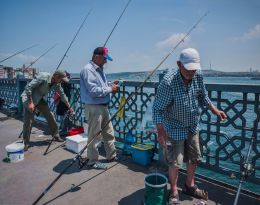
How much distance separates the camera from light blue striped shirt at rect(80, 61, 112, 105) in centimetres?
412

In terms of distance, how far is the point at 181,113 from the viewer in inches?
119

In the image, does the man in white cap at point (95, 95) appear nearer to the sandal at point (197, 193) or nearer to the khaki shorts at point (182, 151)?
the khaki shorts at point (182, 151)

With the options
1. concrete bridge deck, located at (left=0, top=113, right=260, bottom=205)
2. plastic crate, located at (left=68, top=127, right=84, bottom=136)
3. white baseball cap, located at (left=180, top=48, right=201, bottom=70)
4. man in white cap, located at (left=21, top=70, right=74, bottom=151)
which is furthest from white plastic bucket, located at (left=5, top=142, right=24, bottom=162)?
white baseball cap, located at (left=180, top=48, right=201, bottom=70)

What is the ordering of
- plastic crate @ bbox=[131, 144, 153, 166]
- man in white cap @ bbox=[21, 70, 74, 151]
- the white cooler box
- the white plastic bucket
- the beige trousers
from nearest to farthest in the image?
the beige trousers, plastic crate @ bbox=[131, 144, 153, 166], the white plastic bucket, the white cooler box, man in white cap @ bbox=[21, 70, 74, 151]

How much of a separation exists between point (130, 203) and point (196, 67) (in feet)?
6.64

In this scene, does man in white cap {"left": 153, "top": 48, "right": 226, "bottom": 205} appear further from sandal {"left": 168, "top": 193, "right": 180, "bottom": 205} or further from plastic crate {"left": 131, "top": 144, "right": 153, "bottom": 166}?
plastic crate {"left": 131, "top": 144, "right": 153, "bottom": 166}

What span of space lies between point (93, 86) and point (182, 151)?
1.87 metres

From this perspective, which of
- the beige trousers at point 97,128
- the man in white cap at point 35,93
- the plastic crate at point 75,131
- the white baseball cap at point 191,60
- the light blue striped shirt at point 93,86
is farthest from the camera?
the plastic crate at point 75,131

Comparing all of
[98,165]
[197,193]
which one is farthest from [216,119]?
[98,165]

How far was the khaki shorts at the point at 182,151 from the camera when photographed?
3.11m

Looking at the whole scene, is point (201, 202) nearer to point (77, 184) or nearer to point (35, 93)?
point (77, 184)

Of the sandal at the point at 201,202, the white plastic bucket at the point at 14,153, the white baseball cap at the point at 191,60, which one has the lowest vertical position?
the sandal at the point at 201,202

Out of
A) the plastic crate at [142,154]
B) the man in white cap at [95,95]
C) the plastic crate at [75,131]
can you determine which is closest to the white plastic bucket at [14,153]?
the plastic crate at [75,131]

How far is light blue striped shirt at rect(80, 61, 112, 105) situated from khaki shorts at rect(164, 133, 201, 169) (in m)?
1.62
